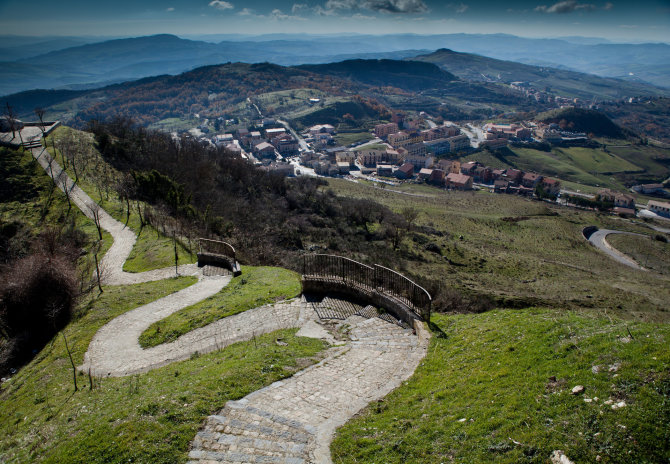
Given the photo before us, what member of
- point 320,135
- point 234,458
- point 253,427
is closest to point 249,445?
point 234,458

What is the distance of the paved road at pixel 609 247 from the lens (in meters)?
55.2

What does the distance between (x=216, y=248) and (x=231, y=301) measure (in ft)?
26.9

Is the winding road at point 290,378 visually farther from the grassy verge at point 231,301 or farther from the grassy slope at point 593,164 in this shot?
the grassy slope at point 593,164

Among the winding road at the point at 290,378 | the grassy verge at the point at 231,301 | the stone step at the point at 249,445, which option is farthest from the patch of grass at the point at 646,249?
the stone step at the point at 249,445

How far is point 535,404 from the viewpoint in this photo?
23.6 ft

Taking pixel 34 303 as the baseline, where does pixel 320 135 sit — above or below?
above

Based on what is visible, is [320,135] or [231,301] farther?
[320,135]

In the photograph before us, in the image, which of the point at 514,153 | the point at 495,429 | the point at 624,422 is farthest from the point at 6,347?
the point at 514,153

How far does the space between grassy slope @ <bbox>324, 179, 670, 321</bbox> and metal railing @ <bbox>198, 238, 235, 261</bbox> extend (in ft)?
47.9

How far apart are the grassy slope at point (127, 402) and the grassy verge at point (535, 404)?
352 cm

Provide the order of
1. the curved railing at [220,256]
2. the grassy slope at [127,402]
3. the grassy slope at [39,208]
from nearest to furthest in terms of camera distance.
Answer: the grassy slope at [127,402] → the curved railing at [220,256] → the grassy slope at [39,208]

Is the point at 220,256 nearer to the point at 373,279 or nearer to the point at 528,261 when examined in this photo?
the point at 373,279

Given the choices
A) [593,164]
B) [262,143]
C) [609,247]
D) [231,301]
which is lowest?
[609,247]

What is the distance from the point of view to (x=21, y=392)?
1248 centimetres
